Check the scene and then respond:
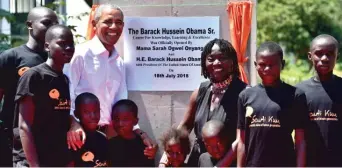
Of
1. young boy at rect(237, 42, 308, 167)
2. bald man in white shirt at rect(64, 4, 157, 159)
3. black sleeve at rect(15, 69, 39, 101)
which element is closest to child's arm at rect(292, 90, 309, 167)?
young boy at rect(237, 42, 308, 167)

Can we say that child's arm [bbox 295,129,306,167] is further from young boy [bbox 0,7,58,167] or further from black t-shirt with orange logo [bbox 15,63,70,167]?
young boy [bbox 0,7,58,167]

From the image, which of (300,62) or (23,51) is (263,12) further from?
(23,51)

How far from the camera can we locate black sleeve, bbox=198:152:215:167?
5.72 meters

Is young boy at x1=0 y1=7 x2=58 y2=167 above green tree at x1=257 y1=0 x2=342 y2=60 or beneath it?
beneath

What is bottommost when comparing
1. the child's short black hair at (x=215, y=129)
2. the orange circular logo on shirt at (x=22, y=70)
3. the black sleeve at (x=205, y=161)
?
the black sleeve at (x=205, y=161)

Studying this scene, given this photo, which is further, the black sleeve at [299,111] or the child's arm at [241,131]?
the child's arm at [241,131]

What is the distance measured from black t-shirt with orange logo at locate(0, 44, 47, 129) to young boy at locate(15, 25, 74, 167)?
26 cm

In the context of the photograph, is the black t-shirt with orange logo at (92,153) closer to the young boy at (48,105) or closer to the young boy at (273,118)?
the young boy at (48,105)


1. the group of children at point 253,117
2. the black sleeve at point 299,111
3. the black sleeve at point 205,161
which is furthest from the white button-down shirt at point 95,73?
the black sleeve at point 299,111

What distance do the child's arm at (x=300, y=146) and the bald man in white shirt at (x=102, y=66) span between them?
1.24 metres

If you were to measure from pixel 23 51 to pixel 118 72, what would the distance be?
940mm

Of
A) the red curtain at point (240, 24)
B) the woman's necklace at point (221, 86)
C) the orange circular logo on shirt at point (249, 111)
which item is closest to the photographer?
the orange circular logo on shirt at point (249, 111)

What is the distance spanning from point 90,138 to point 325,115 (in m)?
1.79

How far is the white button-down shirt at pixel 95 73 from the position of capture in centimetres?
608
